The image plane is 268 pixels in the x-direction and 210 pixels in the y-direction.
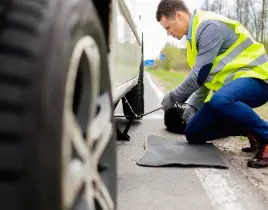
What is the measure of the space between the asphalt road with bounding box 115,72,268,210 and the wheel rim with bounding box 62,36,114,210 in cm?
105

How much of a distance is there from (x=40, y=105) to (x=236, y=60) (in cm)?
316

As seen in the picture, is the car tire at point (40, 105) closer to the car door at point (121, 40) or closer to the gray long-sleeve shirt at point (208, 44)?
the car door at point (121, 40)

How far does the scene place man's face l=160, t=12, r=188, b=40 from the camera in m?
4.29

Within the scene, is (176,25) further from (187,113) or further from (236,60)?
(187,113)

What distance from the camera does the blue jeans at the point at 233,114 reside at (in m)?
3.68

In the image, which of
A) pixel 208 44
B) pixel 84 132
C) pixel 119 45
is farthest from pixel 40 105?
pixel 208 44

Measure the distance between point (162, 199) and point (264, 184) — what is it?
78 centimetres

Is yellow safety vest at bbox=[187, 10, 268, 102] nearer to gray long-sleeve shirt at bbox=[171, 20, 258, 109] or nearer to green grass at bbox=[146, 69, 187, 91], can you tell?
gray long-sleeve shirt at bbox=[171, 20, 258, 109]

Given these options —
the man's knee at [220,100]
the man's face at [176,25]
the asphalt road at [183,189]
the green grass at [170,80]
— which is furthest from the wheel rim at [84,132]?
the green grass at [170,80]

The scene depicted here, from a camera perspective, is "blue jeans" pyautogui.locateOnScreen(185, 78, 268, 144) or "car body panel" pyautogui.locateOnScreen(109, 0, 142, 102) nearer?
"car body panel" pyautogui.locateOnScreen(109, 0, 142, 102)

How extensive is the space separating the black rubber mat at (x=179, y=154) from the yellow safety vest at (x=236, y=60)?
554mm

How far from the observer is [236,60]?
3.95 metres

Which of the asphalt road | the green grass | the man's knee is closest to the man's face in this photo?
the man's knee

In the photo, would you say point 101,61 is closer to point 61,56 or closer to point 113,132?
point 113,132
